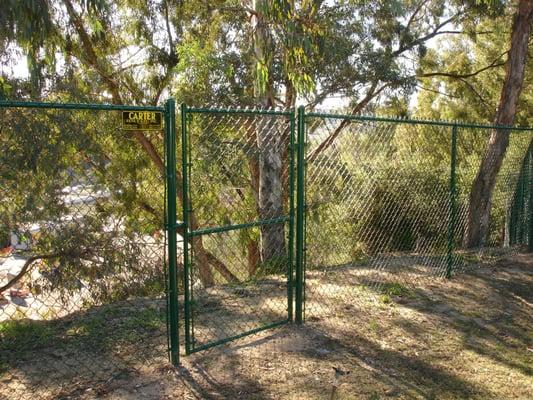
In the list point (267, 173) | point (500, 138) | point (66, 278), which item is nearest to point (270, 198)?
point (267, 173)

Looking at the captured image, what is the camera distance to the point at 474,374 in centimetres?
411

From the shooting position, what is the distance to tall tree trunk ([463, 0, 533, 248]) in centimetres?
911

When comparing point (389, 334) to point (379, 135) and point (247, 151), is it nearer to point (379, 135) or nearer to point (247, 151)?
point (379, 135)

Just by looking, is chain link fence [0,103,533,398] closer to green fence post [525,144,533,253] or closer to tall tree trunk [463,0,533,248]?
green fence post [525,144,533,253]

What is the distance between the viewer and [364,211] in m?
6.98

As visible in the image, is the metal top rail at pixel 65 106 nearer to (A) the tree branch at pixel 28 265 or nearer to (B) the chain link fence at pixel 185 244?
(B) the chain link fence at pixel 185 244

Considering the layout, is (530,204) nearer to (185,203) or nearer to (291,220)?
(291,220)

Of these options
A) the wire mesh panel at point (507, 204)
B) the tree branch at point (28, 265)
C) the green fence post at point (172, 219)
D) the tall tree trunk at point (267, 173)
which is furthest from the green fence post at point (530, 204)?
the tree branch at point (28, 265)

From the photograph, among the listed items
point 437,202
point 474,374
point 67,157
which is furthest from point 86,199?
point 437,202

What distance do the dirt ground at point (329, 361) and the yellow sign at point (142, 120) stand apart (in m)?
1.85

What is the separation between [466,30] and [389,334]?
12.2 meters

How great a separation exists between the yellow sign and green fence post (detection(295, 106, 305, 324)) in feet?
4.46

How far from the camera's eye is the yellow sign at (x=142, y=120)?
3.61 meters

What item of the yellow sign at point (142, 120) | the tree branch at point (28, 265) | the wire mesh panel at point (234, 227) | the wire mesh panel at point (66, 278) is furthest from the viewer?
the tree branch at point (28, 265)
